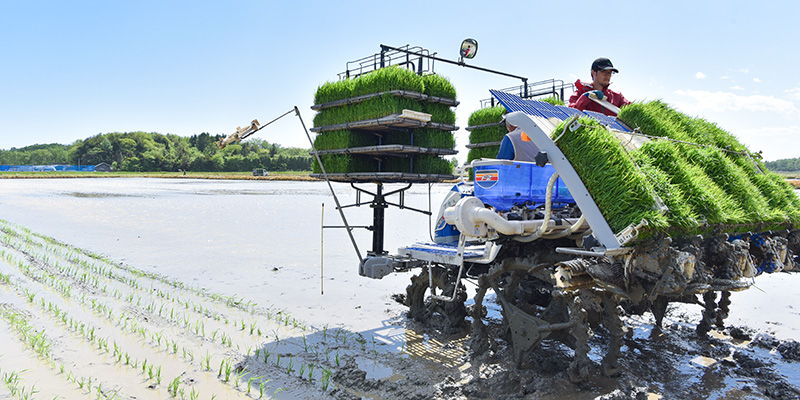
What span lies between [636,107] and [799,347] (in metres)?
3.24

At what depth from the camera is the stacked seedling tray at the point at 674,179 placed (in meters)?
4.11

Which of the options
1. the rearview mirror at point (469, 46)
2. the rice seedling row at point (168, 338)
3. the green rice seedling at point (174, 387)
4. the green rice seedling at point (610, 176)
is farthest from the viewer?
the rearview mirror at point (469, 46)

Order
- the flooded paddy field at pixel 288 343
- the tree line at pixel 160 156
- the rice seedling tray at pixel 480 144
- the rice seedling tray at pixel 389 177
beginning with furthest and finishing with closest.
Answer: the tree line at pixel 160 156 → the rice seedling tray at pixel 480 144 → the rice seedling tray at pixel 389 177 → the flooded paddy field at pixel 288 343

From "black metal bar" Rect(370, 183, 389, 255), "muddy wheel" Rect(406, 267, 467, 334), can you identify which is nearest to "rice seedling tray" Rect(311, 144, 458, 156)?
"black metal bar" Rect(370, 183, 389, 255)

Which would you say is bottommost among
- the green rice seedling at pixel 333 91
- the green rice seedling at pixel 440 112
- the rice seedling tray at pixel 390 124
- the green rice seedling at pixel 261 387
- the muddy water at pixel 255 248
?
the muddy water at pixel 255 248

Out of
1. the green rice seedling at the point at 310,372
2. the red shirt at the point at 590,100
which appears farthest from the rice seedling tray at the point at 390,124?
the green rice seedling at the point at 310,372

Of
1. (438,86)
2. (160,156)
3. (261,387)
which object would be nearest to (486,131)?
(438,86)

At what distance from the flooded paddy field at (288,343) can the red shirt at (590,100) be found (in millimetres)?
2814

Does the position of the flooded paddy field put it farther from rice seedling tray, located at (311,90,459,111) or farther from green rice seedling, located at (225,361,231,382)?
rice seedling tray, located at (311,90,459,111)

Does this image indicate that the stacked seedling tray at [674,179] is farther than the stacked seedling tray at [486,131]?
No

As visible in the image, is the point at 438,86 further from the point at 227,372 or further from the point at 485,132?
the point at 227,372

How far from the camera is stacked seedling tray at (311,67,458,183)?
6.65 m

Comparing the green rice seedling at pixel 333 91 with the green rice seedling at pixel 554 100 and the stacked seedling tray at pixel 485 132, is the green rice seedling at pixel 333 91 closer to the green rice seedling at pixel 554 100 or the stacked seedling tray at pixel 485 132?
the stacked seedling tray at pixel 485 132

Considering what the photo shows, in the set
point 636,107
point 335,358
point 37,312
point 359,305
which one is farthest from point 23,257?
point 636,107
